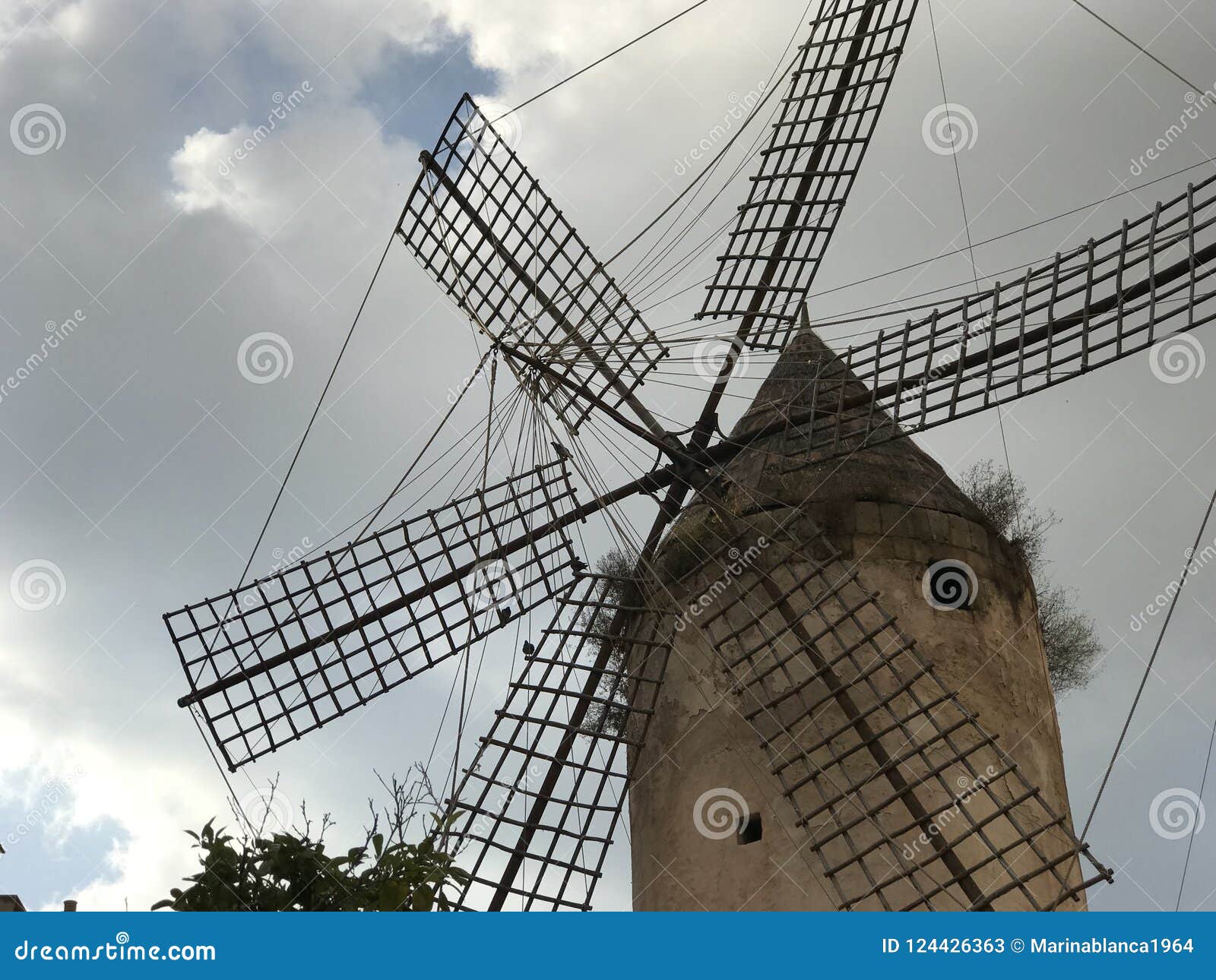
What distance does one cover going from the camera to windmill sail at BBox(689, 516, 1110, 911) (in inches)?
259

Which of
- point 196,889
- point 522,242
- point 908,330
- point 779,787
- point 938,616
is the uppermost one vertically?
point 522,242

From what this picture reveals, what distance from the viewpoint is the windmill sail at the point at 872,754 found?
21.5 feet

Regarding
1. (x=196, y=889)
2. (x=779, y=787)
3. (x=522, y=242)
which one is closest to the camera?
(x=196, y=889)

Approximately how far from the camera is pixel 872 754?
22.5ft

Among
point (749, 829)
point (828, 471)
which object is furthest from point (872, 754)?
point (828, 471)

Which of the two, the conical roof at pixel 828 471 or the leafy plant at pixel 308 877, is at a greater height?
the conical roof at pixel 828 471

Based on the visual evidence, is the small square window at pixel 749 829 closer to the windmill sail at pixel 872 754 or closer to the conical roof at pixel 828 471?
the windmill sail at pixel 872 754

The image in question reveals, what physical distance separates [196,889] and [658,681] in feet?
8.58

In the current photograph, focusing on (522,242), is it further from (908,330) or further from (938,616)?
(938,616)

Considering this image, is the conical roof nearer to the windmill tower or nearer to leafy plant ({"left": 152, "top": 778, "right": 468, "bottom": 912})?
the windmill tower

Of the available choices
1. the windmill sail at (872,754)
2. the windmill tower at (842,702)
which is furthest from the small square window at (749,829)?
the windmill sail at (872,754)

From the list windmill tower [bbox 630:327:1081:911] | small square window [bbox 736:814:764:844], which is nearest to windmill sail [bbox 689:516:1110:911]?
windmill tower [bbox 630:327:1081:911]

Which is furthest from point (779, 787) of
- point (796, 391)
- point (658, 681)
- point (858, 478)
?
point (796, 391)

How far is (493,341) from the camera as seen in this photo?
26.5ft
